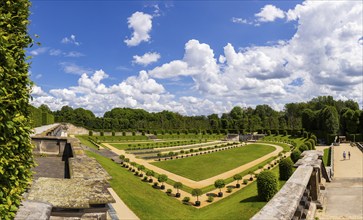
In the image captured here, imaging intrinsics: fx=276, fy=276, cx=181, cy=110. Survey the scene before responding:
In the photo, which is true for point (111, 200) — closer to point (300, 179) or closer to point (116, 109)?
point (300, 179)

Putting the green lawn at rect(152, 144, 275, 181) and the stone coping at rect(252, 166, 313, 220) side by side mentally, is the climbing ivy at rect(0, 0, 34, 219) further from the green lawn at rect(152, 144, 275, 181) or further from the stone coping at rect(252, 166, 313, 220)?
the green lawn at rect(152, 144, 275, 181)

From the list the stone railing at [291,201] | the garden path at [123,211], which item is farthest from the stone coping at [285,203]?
the garden path at [123,211]

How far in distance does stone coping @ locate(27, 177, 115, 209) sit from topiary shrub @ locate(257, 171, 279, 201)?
497 inches

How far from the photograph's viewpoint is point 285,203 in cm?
433

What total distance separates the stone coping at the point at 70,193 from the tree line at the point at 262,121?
63.3 metres

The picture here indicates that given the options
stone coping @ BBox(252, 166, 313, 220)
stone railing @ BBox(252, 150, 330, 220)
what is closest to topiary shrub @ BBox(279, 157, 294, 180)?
stone railing @ BBox(252, 150, 330, 220)

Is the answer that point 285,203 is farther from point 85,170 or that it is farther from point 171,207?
point 171,207

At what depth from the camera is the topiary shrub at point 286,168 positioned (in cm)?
1981

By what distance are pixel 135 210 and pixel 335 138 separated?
176 ft

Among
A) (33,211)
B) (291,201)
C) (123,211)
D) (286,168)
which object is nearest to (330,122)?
(286,168)

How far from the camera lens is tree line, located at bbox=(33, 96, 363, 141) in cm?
6278

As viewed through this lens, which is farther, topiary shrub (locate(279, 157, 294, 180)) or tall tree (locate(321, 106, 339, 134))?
tall tree (locate(321, 106, 339, 134))

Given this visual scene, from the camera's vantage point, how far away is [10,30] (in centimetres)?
430

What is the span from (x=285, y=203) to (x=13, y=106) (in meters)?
4.45
